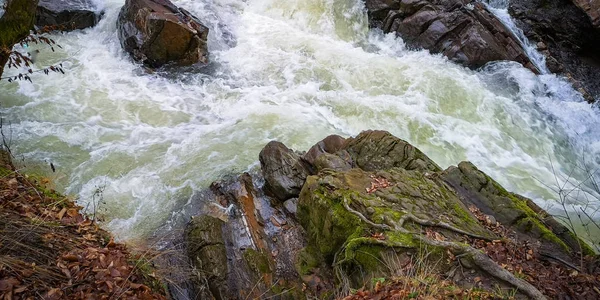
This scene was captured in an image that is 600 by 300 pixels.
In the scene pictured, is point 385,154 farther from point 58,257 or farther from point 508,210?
point 58,257

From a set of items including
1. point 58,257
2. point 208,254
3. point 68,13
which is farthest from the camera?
point 68,13

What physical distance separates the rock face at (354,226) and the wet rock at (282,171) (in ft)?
0.07

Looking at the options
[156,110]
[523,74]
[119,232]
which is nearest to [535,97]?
[523,74]

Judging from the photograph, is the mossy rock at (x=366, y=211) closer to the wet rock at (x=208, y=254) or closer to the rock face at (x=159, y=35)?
the wet rock at (x=208, y=254)

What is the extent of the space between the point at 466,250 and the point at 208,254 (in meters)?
3.56

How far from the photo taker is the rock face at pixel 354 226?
449 cm

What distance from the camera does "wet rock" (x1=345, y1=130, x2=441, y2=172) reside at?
6.87 meters

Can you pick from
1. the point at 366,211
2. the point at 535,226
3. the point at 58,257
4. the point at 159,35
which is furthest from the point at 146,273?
the point at 159,35

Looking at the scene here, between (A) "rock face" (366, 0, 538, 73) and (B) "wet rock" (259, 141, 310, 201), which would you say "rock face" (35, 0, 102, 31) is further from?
(A) "rock face" (366, 0, 538, 73)

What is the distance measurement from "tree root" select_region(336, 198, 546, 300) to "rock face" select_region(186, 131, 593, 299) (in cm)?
1

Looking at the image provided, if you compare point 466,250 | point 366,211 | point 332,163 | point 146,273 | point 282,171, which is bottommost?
point 282,171

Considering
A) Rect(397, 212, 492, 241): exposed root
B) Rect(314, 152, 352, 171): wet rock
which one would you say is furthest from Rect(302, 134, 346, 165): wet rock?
Rect(397, 212, 492, 241): exposed root

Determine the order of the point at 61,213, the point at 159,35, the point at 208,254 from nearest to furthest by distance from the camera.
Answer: the point at 61,213 < the point at 208,254 < the point at 159,35

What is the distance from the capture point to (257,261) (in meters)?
5.93
